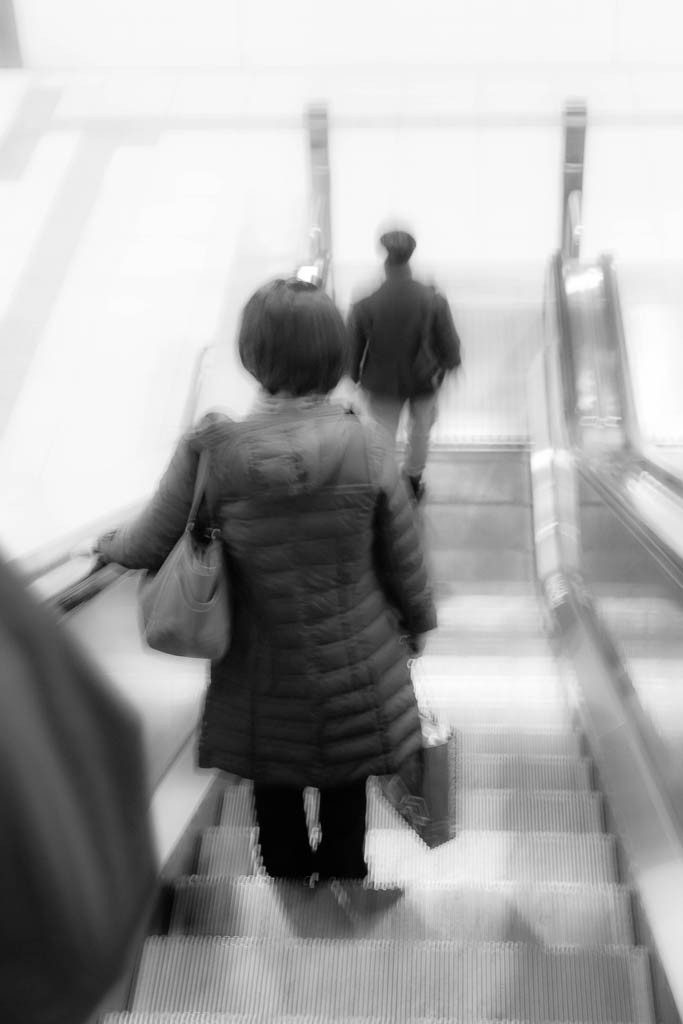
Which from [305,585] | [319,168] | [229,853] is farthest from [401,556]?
[319,168]

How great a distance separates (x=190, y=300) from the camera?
695cm

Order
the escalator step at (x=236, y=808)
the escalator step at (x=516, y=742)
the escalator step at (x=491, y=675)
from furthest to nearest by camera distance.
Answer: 1. the escalator step at (x=491, y=675)
2. the escalator step at (x=516, y=742)
3. the escalator step at (x=236, y=808)

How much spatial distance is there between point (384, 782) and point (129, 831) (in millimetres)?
1197

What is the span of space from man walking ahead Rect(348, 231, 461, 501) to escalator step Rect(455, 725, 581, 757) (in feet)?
5.70

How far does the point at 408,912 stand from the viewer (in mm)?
2250

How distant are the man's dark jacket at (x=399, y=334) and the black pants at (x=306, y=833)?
2628mm

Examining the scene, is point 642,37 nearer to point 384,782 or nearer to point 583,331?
point 583,331

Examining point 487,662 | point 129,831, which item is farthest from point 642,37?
point 129,831

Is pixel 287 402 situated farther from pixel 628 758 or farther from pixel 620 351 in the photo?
pixel 620 351

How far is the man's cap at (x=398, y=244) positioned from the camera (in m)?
4.27

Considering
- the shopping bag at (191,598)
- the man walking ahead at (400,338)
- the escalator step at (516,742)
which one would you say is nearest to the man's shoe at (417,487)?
the man walking ahead at (400,338)

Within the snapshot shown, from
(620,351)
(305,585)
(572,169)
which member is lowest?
(305,585)

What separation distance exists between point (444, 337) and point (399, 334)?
204mm

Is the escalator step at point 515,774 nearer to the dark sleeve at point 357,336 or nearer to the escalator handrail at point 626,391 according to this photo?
the escalator handrail at point 626,391
